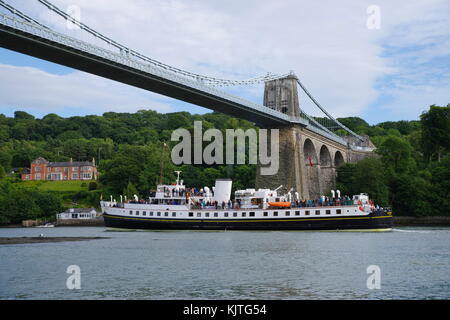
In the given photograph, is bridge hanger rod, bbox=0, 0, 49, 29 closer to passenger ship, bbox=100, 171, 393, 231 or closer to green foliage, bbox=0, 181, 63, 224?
passenger ship, bbox=100, 171, 393, 231

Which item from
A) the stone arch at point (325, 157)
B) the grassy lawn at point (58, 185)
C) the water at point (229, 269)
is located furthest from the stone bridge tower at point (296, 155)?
the grassy lawn at point (58, 185)

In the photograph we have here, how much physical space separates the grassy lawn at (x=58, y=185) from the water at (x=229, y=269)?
48039 mm

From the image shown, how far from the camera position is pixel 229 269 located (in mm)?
18578

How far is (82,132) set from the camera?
366 ft

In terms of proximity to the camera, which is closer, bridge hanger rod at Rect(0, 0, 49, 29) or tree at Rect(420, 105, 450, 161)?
bridge hanger rod at Rect(0, 0, 49, 29)

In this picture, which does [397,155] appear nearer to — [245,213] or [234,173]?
[234,173]

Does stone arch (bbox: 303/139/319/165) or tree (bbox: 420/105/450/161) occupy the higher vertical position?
tree (bbox: 420/105/450/161)

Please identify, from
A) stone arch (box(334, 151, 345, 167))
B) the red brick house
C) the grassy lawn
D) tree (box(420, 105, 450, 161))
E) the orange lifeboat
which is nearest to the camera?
the orange lifeboat

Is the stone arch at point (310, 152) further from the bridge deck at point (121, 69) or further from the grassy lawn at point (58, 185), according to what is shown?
the grassy lawn at point (58, 185)

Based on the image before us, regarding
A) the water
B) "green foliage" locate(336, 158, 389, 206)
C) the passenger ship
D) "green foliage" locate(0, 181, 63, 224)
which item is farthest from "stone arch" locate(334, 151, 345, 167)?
the water

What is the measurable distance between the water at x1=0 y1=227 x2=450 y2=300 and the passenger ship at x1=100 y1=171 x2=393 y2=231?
24.9ft

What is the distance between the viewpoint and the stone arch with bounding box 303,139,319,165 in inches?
2339
